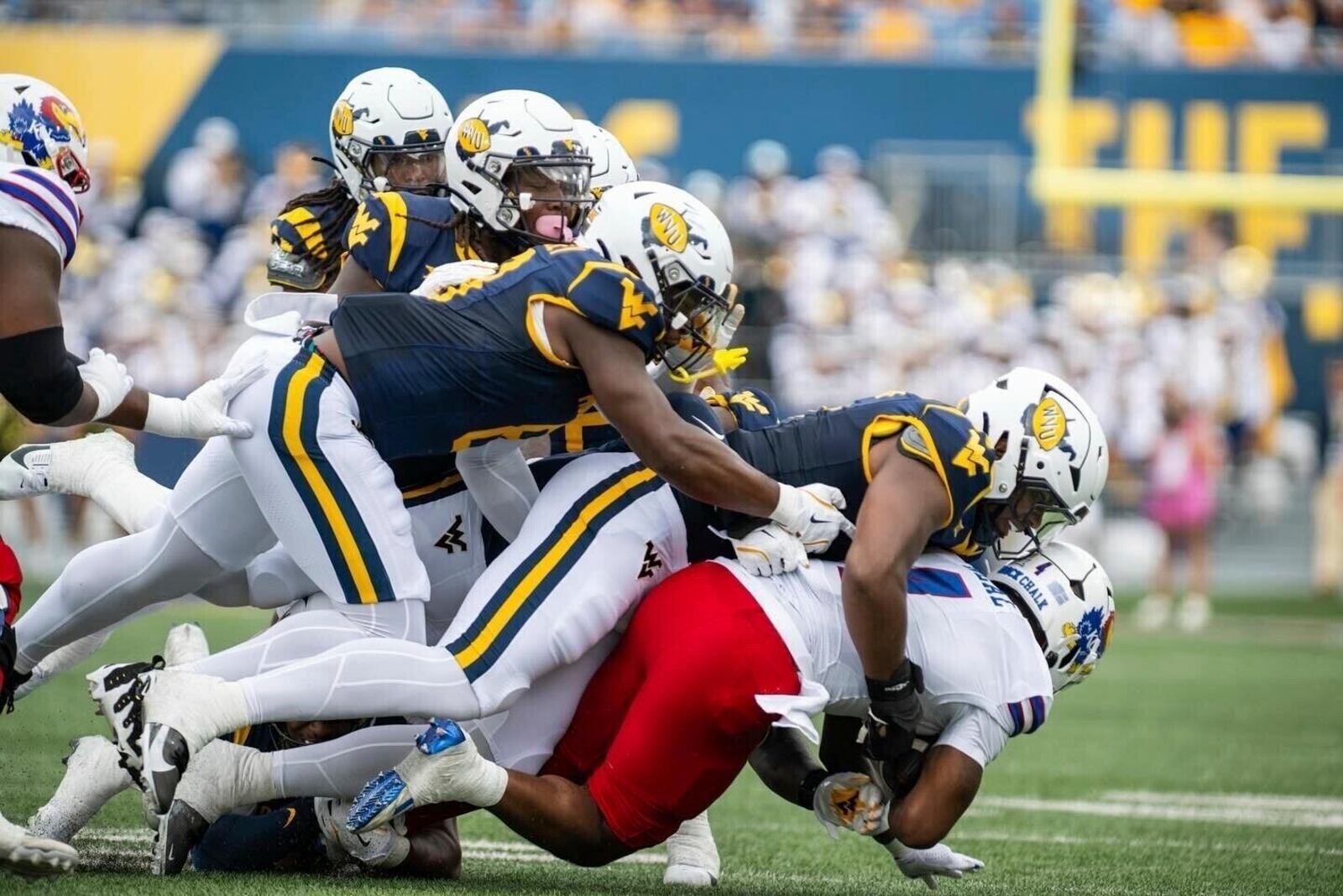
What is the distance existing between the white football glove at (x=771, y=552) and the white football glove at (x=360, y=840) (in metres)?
0.99

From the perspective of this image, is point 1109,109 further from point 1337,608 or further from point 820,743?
point 820,743

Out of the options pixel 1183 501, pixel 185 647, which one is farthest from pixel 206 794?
pixel 1183 501

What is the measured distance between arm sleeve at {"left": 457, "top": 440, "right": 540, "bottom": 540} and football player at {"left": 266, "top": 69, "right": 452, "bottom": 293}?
117 centimetres

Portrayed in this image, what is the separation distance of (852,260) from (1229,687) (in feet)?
21.6

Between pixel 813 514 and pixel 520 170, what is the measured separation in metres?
1.35

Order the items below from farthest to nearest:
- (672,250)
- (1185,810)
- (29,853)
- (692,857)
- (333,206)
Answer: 1. (1185,810)
2. (333,206)
3. (692,857)
4. (672,250)
5. (29,853)

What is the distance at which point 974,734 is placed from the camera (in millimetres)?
4465

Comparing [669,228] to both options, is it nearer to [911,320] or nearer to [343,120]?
[343,120]

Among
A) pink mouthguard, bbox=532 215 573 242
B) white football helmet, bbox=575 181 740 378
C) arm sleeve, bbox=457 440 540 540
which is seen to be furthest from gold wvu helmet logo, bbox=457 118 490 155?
arm sleeve, bbox=457 440 540 540

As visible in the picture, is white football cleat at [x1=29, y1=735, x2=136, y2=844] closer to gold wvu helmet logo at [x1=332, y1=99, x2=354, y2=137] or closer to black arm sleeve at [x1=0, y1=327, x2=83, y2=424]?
black arm sleeve at [x1=0, y1=327, x2=83, y2=424]

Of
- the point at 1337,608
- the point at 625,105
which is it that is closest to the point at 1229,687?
the point at 1337,608

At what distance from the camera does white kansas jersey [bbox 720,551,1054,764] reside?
14.7 ft

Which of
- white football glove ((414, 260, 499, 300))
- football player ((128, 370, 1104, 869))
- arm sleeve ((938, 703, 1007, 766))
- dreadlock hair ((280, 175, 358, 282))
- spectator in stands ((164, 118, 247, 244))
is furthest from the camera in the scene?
spectator in stands ((164, 118, 247, 244))

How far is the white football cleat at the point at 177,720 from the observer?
13.3 feet
